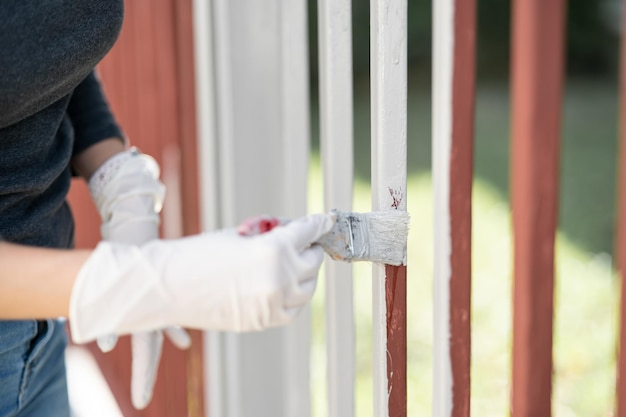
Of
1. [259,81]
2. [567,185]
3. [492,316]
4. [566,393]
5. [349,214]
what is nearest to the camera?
[349,214]

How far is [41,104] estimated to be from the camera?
1.13 metres

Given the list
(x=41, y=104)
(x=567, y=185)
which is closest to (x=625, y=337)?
(x=41, y=104)

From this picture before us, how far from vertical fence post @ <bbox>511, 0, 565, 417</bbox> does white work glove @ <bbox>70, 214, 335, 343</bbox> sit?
43 centimetres

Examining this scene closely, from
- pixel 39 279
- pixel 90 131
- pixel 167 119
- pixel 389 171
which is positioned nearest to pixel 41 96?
pixel 39 279

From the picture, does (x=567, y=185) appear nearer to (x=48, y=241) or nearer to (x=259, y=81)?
(x=259, y=81)

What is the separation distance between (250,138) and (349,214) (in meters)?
0.71

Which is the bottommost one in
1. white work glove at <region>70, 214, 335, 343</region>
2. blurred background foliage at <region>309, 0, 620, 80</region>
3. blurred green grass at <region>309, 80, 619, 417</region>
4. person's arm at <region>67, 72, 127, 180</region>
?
blurred green grass at <region>309, 80, 619, 417</region>

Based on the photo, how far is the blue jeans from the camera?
1.20 metres

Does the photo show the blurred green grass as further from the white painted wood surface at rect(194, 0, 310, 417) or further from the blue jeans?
the blue jeans

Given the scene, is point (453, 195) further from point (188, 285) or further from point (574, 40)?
point (574, 40)

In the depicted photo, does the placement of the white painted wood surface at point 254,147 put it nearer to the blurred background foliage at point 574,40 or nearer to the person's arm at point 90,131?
the person's arm at point 90,131

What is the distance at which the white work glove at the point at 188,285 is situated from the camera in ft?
3.13

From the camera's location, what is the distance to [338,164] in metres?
1.26

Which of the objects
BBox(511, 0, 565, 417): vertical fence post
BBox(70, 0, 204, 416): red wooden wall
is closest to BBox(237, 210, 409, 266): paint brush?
BBox(511, 0, 565, 417): vertical fence post
